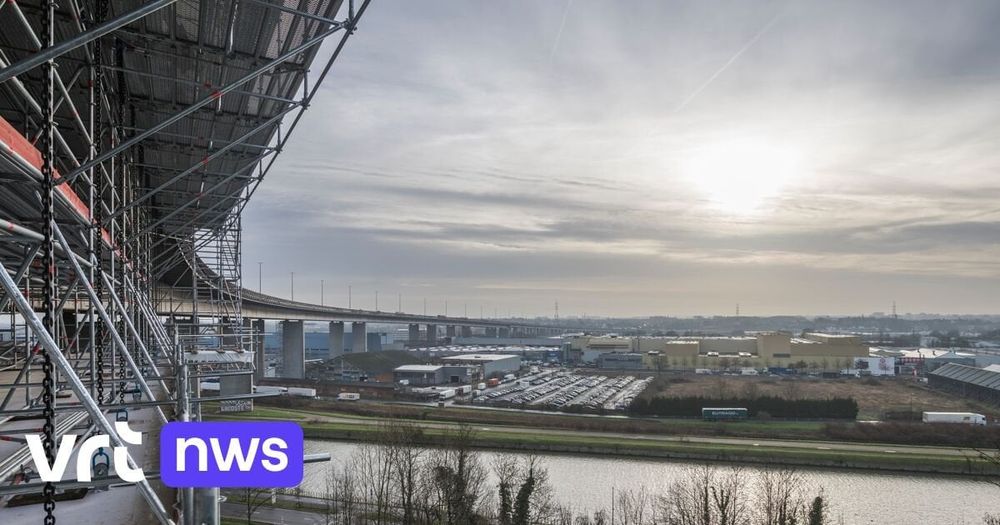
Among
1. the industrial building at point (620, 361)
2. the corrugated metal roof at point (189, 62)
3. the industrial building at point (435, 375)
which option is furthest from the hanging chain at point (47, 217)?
the industrial building at point (620, 361)

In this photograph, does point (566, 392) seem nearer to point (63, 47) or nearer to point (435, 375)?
point (435, 375)

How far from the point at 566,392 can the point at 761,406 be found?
30.6 feet

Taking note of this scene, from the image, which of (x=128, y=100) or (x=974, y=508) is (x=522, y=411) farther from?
(x=128, y=100)

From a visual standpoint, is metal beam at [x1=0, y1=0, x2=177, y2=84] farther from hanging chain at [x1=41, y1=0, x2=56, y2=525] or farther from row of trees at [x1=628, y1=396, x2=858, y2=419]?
row of trees at [x1=628, y1=396, x2=858, y2=419]

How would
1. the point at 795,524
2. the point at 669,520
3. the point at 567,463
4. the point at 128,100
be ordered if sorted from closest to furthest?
the point at 128,100 → the point at 795,524 → the point at 669,520 → the point at 567,463

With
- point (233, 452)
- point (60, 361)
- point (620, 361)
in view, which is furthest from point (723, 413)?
point (60, 361)

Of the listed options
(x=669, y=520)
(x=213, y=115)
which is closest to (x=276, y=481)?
(x=213, y=115)

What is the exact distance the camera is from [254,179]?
6.84 metres

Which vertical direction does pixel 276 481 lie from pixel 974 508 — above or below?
above

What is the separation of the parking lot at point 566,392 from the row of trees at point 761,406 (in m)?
1.49

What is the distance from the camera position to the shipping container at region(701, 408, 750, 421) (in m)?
21.1

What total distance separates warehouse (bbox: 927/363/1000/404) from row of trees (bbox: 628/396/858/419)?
27.8 ft

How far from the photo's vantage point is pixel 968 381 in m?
27.4

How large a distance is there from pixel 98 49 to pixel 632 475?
14.2 meters
